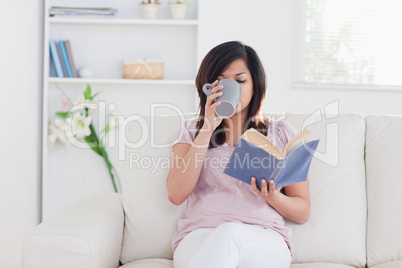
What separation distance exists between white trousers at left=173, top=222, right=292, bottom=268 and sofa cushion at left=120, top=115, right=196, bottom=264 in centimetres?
22

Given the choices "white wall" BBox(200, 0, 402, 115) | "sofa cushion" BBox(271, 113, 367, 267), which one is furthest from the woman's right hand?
"white wall" BBox(200, 0, 402, 115)

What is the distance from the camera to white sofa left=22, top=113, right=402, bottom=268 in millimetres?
1901

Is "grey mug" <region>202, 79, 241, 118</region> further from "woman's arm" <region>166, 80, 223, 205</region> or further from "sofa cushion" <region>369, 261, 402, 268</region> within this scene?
"sofa cushion" <region>369, 261, 402, 268</region>

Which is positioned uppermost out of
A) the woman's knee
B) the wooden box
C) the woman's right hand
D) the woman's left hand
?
the wooden box

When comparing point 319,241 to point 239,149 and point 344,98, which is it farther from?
point 344,98

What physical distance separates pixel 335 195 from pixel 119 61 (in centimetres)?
209

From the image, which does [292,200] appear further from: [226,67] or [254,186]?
[226,67]

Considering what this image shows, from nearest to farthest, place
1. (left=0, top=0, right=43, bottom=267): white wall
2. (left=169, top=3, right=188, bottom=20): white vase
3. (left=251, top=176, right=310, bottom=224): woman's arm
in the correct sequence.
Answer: (left=251, top=176, right=310, bottom=224): woman's arm
(left=0, top=0, right=43, bottom=267): white wall
(left=169, top=3, right=188, bottom=20): white vase

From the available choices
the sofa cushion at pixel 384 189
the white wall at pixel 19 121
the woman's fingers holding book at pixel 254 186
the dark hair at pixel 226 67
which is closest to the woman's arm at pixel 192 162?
the dark hair at pixel 226 67

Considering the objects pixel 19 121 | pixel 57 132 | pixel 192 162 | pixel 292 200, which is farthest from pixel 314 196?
pixel 57 132

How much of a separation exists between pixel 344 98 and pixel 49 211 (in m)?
2.12

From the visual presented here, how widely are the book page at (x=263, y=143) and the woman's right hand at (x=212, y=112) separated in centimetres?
16

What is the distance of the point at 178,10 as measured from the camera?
3.46 m

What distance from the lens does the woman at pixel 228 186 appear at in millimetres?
1661
